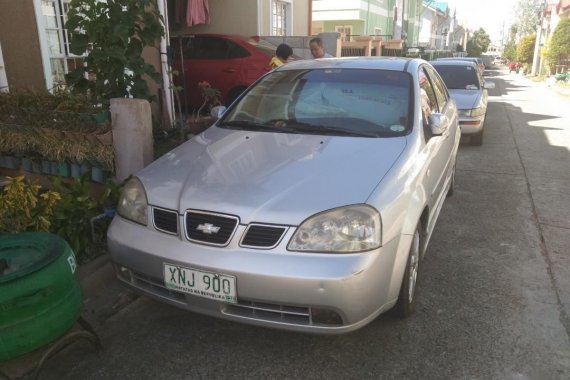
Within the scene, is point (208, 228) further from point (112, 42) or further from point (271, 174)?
point (112, 42)

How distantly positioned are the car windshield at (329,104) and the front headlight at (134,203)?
103cm

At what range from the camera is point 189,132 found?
6.06 meters

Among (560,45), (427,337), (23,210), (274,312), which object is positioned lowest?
(427,337)

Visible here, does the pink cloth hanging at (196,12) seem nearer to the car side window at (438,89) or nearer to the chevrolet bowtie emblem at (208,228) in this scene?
the car side window at (438,89)

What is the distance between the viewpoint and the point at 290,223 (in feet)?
7.61

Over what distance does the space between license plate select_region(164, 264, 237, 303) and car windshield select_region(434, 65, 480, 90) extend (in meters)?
8.11

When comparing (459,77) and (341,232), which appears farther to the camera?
(459,77)

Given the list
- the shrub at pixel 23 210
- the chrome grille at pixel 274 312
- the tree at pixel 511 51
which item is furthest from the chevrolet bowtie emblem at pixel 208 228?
the tree at pixel 511 51

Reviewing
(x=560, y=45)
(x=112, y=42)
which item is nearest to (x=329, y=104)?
(x=112, y=42)

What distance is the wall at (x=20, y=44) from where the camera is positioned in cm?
574

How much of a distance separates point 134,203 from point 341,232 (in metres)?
1.24

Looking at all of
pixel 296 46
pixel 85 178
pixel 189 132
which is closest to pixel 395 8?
pixel 296 46

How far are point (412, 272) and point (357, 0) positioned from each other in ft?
79.9

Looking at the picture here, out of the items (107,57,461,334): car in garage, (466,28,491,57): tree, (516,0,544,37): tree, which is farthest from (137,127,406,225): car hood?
(466,28,491,57): tree
